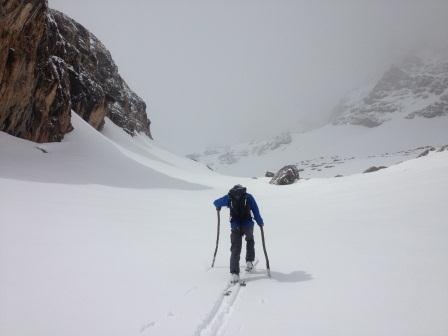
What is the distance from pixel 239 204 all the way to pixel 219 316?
3.13 m

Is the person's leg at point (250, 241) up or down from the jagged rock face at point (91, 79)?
down

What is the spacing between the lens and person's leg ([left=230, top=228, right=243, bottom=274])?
7001 mm

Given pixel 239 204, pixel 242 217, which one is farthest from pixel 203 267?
pixel 239 204

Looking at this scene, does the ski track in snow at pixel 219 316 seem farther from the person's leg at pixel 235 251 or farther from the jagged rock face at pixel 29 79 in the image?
the jagged rock face at pixel 29 79

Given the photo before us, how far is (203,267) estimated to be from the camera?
26.0ft

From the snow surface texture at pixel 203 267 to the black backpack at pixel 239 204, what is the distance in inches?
49.3

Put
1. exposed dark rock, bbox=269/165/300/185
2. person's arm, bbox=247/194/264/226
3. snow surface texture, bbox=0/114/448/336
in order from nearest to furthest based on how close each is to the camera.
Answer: snow surface texture, bbox=0/114/448/336
person's arm, bbox=247/194/264/226
exposed dark rock, bbox=269/165/300/185

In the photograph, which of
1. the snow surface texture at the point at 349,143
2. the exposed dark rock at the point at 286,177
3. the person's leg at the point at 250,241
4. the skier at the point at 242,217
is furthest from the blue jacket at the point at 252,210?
the snow surface texture at the point at 349,143

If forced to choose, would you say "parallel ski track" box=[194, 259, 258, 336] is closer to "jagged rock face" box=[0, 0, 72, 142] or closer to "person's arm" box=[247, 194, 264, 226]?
"person's arm" box=[247, 194, 264, 226]

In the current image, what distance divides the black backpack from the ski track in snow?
187cm

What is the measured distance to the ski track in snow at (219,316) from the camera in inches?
175

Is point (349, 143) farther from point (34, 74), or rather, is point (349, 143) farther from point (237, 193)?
point (237, 193)

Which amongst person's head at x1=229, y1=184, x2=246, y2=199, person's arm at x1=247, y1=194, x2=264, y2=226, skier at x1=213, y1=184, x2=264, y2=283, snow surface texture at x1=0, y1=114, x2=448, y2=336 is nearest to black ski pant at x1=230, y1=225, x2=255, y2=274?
skier at x1=213, y1=184, x2=264, y2=283

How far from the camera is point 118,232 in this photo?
Result: 402 inches
